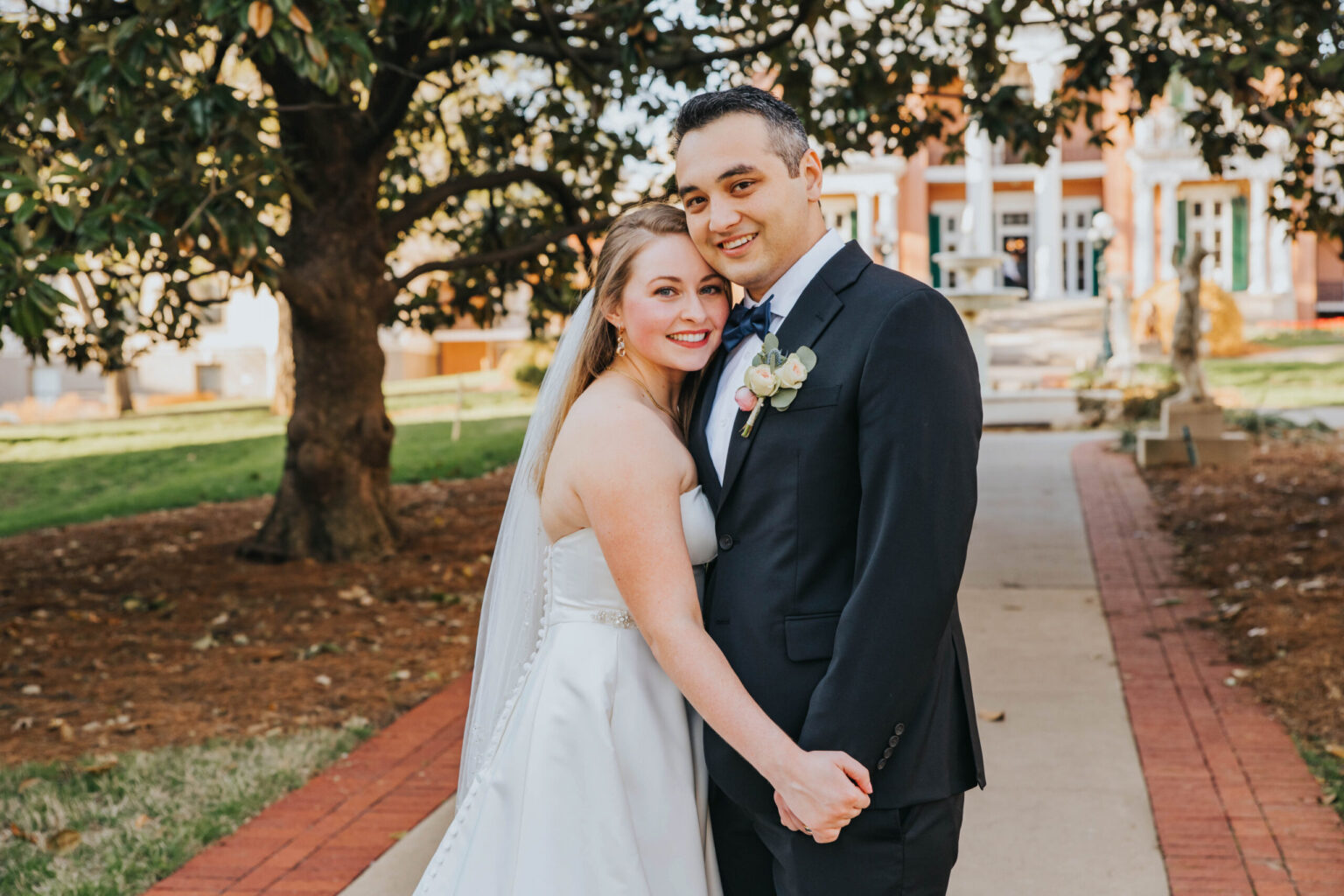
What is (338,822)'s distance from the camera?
4.36 metres

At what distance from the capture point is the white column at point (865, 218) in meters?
36.0

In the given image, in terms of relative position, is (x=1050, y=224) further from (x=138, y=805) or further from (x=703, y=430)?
(x=703, y=430)

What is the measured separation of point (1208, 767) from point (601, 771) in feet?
10.5

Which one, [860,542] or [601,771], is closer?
[860,542]

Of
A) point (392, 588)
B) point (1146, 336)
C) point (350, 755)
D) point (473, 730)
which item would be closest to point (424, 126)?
point (392, 588)

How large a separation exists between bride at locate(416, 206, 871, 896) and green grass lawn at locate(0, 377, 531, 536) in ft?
37.2

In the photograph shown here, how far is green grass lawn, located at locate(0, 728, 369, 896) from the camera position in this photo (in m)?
3.96

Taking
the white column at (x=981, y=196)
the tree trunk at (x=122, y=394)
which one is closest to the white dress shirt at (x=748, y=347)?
the tree trunk at (x=122, y=394)

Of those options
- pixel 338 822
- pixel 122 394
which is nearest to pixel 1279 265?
pixel 122 394

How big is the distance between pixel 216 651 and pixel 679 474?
524cm

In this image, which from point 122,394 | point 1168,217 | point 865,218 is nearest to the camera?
point 122,394

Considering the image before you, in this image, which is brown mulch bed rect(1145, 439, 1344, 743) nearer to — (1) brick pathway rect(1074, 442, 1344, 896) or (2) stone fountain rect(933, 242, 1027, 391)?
(1) brick pathway rect(1074, 442, 1344, 896)

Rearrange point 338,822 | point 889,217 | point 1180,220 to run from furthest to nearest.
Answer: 1. point 889,217
2. point 1180,220
3. point 338,822

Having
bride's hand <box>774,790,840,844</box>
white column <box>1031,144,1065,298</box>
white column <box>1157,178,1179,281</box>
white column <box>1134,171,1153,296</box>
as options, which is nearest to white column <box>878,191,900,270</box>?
white column <box>1031,144,1065,298</box>
